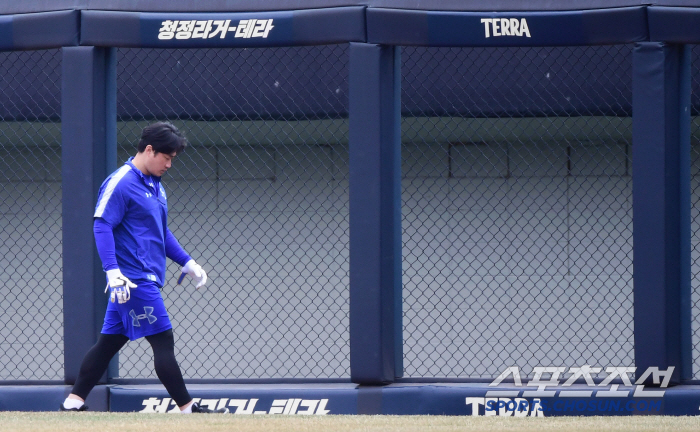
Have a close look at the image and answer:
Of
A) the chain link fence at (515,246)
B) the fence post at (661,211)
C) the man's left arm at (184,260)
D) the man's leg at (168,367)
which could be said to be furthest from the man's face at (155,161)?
the chain link fence at (515,246)

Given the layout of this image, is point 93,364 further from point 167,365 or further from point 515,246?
point 515,246

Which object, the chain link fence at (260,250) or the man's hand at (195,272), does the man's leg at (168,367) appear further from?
the chain link fence at (260,250)

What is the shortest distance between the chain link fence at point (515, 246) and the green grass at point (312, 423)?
2.59 metres

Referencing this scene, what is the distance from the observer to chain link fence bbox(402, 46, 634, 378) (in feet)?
21.9

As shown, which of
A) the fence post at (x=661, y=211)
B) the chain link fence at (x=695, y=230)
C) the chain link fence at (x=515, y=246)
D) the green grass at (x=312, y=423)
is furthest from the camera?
the chain link fence at (x=515, y=246)

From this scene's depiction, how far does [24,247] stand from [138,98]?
93.0 inches

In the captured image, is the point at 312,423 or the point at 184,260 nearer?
the point at 312,423

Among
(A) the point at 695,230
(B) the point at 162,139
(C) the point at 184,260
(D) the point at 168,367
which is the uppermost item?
(B) the point at 162,139

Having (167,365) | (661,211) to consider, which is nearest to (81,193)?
(167,365)

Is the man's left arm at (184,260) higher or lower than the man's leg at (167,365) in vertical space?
higher

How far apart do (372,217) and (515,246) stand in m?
2.37

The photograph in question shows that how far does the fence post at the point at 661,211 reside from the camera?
15.1 feet

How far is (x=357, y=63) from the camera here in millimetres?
4816

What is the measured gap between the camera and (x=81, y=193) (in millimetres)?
4945
